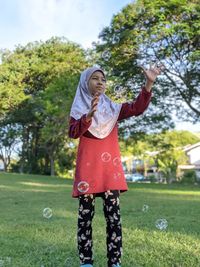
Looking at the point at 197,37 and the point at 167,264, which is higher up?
the point at 197,37

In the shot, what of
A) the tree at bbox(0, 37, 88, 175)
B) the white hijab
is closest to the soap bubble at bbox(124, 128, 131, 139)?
the tree at bbox(0, 37, 88, 175)

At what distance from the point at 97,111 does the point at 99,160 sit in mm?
385

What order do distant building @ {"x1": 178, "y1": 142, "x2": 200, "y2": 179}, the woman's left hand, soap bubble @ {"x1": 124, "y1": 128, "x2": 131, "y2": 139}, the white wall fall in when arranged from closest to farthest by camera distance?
1. the woman's left hand
2. soap bubble @ {"x1": 124, "y1": 128, "x2": 131, "y2": 139}
3. distant building @ {"x1": 178, "y1": 142, "x2": 200, "y2": 179}
4. the white wall

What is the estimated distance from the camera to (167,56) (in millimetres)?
20031

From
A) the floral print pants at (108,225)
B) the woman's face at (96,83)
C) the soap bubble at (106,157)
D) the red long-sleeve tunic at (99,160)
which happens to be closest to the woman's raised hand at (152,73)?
the red long-sleeve tunic at (99,160)

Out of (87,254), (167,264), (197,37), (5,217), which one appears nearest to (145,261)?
(167,264)

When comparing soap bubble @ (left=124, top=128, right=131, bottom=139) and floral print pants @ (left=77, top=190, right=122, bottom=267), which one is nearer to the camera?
floral print pants @ (left=77, top=190, right=122, bottom=267)

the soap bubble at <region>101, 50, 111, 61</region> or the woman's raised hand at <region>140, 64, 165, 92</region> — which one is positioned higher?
the soap bubble at <region>101, 50, 111, 61</region>

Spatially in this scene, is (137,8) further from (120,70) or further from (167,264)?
(167,264)

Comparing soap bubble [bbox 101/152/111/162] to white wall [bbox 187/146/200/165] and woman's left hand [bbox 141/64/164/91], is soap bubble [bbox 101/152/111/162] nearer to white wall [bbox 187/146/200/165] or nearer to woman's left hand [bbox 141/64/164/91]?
woman's left hand [bbox 141/64/164/91]

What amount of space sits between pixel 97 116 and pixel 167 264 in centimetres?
150

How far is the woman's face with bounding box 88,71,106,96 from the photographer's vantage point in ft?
12.0

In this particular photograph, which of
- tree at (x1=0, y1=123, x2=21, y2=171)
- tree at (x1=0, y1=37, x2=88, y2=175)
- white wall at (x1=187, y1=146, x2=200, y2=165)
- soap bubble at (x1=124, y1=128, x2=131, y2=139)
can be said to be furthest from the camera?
white wall at (x1=187, y1=146, x2=200, y2=165)

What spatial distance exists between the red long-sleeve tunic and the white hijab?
5cm
